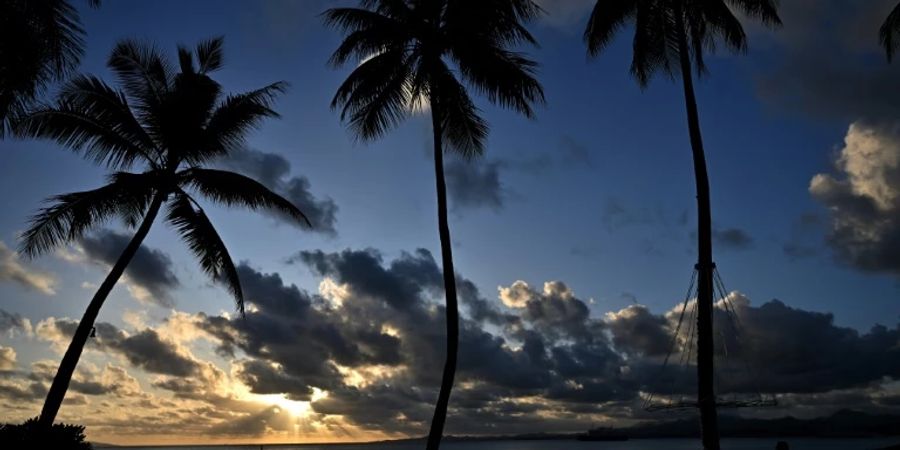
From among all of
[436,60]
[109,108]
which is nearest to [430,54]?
[436,60]

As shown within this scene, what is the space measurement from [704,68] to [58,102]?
17.8m

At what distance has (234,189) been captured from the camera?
20.4 meters

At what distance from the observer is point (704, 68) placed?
19219 mm

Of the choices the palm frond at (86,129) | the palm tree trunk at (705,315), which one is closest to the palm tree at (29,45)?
the palm frond at (86,129)

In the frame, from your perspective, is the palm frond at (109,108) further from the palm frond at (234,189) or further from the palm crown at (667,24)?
the palm crown at (667,24)

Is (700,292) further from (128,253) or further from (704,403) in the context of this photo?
(128,253)

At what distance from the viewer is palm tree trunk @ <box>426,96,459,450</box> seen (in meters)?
17.2

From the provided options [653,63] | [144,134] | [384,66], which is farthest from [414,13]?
[144,134]

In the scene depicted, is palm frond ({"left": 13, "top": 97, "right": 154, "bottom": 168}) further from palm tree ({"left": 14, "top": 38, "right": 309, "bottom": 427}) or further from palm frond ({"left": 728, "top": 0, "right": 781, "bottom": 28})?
palm frond ({"left": 728, "top": 0, "right": 781, "bottom": 28})

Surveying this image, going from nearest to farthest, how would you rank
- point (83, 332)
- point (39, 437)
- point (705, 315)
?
point (39, 437)
point (705, 315)
point (83, 332)

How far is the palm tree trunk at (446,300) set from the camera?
56.6 feet

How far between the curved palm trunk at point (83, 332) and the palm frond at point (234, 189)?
1.28 metres

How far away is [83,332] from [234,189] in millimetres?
5691

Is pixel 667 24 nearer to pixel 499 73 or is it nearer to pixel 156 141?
pixel 499 73
